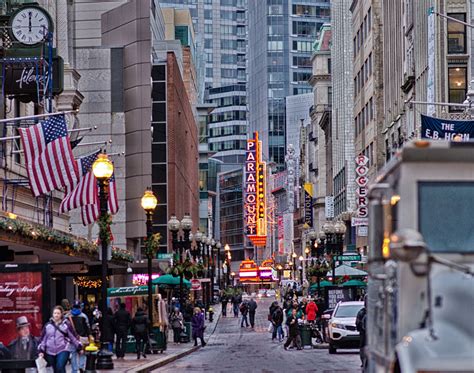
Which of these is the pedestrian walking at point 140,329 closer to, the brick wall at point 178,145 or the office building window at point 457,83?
the office building window at point 457,83

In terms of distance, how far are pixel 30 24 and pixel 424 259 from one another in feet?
117

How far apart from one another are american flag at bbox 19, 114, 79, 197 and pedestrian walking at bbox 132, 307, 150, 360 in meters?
5.33

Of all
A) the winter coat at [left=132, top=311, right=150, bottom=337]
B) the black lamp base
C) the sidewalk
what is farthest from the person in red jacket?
the black lamp base

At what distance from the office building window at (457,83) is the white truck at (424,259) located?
4991 cm

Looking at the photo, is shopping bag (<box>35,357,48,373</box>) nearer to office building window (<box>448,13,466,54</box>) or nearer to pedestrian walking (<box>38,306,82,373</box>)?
pedestrian walking (<box>38,306,82,373</box>)

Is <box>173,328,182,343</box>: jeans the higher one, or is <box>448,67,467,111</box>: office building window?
<box>448,67,467,111</box>: office building window

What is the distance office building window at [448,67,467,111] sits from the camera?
6269 centimetres

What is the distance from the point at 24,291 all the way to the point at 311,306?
33743 mm

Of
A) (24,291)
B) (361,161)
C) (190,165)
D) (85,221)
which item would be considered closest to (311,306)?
(85,221)

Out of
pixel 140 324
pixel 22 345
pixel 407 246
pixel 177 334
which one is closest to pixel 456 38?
pixel 177 334

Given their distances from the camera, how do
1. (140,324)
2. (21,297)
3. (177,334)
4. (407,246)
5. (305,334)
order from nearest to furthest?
(407,246) → (21,297) → (140,324) → (305,334) → (177,334)

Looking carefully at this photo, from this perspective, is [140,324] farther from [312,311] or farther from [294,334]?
[312,311]

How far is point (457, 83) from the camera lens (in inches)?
2477

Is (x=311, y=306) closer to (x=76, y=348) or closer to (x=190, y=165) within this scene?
(x=76, y=348)
